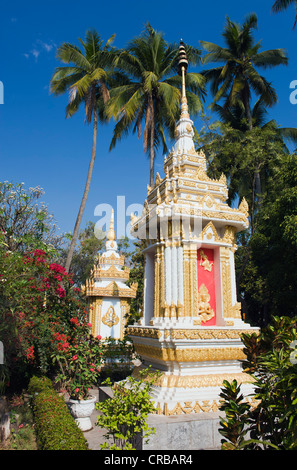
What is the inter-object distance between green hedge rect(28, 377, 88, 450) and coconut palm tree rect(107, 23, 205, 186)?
11.3 metres

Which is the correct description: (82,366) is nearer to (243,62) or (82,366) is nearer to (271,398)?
(271,398)

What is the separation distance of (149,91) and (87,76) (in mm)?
3540

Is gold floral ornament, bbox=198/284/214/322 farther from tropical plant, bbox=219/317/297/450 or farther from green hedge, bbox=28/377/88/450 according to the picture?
tropical plant, bbox=219/317/297/450

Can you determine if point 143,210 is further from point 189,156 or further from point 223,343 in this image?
point 223,343

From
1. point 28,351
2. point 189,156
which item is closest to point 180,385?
point 28,351

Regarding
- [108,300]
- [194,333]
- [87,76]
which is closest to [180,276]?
[194,333]

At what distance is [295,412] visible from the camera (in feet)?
11.4

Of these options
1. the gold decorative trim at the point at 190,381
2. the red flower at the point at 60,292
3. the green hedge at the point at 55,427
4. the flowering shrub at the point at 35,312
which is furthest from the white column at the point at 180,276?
the red flower at the point at 60,292

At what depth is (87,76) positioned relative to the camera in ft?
57.1

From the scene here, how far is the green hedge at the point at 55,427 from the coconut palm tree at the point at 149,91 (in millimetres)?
11257

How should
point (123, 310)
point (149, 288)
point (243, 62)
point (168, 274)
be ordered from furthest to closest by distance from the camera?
point (243, 62) < point (123, 310) < point (149, 288) < point (168, 274)

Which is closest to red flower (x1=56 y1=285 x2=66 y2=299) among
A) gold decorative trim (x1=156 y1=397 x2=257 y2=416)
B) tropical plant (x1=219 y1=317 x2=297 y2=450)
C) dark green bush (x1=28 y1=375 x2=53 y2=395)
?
dark green bush (x1=28 y1=375 x2=53 y2=395)

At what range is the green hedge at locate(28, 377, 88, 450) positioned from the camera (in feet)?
17.1

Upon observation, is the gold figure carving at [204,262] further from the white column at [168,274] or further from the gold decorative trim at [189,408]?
the gold decorative trim at [189,408]
